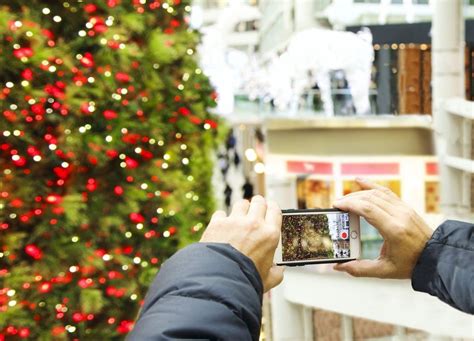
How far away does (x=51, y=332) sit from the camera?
3.33 metres

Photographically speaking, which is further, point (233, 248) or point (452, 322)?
point (452, 322)

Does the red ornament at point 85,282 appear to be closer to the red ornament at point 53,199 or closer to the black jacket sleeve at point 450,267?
the red ornament at point 53,199

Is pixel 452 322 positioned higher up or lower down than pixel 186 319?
lower down

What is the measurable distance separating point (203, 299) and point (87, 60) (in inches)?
111

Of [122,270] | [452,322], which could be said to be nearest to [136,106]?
[122,270]

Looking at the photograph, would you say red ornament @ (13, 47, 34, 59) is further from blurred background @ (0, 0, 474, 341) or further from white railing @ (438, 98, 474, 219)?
white railing @ (438, 98, 474, 219)

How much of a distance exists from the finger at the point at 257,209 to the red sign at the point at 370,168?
7968 millimetres

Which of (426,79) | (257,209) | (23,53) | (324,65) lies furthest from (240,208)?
(324,65)

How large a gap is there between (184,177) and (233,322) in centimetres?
315

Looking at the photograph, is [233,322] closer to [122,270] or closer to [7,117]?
[7,117]

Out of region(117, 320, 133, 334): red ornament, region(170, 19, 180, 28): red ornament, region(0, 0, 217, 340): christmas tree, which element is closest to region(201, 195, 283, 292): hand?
region(0, 0, 217, 340): christmas tree

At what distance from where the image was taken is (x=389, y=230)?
1.17 meters

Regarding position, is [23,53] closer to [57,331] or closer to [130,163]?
[130,163]

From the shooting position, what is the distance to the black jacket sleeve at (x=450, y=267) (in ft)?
3.55
